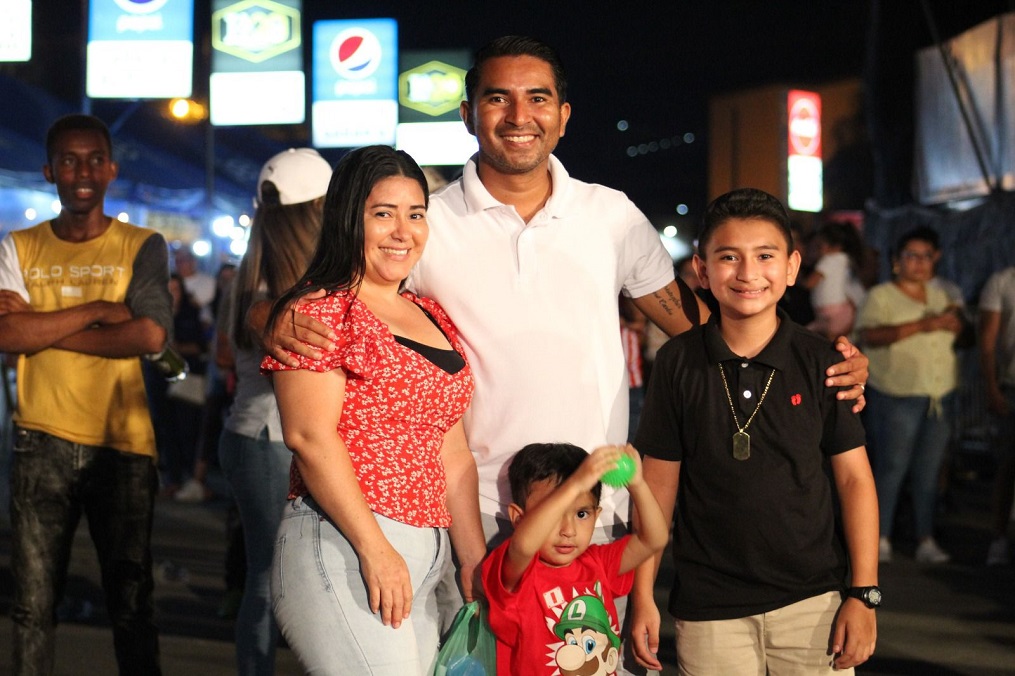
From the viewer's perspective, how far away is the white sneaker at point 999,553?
310 inches

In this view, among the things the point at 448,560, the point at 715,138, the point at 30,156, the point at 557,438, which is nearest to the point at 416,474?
the point at 448,560

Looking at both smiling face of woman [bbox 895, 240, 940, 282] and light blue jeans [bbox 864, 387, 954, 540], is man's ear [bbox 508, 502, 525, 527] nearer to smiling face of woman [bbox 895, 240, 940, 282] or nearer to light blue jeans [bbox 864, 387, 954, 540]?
light blue jeans [bbox 864, 387, 954, 540]

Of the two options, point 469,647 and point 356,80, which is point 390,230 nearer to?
point 469,647

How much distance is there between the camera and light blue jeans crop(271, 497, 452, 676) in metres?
2.68

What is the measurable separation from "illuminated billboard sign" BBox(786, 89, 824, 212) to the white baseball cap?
22283 mm

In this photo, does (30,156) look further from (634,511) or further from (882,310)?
(634,511)

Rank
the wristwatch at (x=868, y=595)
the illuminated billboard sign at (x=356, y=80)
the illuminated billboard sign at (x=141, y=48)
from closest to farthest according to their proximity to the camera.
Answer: the wristwatch at (x=868, y=595)
the illuminated billboard sign at (x=141, y=48)
the illuminated billboard sign at (x=356, y=80)

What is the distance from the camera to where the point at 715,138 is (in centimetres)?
2831

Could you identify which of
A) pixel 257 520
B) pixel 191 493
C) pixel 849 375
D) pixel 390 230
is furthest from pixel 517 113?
pixel 191 493

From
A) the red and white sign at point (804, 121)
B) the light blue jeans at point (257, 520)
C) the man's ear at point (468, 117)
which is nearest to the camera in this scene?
the man's ear at point (468, 117)

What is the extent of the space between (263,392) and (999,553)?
5.55 meters

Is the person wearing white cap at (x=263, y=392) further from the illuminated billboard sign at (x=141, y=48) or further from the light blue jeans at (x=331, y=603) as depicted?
the illuminated billboard sign at (x=141, y=48)

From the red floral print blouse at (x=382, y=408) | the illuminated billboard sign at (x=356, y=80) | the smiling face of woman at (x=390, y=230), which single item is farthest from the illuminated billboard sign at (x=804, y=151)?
the red floral print blouse at (x=382, y=408)

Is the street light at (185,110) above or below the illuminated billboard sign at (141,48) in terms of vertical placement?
below
